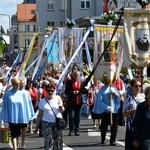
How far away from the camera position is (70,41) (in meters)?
21.8

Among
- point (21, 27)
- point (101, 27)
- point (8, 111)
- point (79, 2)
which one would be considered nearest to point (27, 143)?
point (8, 111)

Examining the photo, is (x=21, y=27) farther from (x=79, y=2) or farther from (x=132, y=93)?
(x=132, y=93)

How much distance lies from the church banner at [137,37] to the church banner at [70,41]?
27.3 feet

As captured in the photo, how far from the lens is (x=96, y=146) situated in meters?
13.6

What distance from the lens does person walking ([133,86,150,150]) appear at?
26.9 feet

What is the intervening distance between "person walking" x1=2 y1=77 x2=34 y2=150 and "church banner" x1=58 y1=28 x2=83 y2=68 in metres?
9.15

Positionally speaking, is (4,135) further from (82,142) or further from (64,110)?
(82,142)

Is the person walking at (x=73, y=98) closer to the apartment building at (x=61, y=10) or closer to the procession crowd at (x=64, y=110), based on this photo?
the procession crowd at (x=64, y=110)

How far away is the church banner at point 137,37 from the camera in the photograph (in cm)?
1280

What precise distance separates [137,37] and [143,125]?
5.01 metres

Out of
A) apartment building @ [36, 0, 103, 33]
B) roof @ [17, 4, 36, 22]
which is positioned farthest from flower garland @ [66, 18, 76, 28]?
roof @ [17, 4, 36, 22]

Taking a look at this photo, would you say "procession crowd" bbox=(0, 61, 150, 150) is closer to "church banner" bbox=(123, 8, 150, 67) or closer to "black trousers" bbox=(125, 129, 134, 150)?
"black trousers" bbox=(125, 129, 134, 150)

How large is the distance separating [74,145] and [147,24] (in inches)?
128

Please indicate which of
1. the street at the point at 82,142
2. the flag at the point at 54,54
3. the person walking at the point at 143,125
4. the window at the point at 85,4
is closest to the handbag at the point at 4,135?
the street at the point at 82,142
